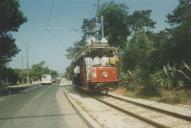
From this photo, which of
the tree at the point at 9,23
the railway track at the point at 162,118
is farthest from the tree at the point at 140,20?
the railway track at the point at 162,118

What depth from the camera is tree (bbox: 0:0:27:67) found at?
134ft

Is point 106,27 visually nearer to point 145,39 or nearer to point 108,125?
point 145,39

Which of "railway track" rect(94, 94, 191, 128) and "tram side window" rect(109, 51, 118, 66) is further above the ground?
"tram side window" rect(109, 51, 118, 66)

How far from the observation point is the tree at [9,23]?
41.0 metres

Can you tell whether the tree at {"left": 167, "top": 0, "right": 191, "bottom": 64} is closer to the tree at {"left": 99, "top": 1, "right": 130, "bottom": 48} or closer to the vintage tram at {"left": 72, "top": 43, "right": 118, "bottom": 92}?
the vintage tram at {"left": 72, "top": 43, "right": 118, "bottom": 92}

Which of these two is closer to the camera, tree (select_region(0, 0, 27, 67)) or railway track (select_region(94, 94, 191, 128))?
railway track (select_region(94, 94, 191, 128))

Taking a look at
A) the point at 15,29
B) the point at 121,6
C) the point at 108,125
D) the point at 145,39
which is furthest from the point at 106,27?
the point at 108,125

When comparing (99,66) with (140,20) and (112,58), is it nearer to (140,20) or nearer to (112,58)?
(112,58)

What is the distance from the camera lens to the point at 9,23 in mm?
43031

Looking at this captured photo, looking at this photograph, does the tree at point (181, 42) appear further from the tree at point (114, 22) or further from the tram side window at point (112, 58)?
the tree at point (114, 22)

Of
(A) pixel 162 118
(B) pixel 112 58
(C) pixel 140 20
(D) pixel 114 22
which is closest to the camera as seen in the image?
(A) pixel 162 118

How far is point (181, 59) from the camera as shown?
21.3 meters

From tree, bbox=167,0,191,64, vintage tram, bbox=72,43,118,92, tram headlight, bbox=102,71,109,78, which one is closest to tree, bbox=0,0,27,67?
vintage tram, bbox=72,43,118,92

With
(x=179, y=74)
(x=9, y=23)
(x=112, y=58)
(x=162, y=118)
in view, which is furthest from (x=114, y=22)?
(x=162, y=118)
